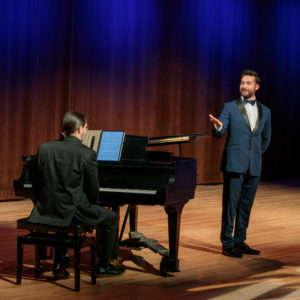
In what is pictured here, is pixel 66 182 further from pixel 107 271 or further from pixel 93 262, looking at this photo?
pixel 107 271

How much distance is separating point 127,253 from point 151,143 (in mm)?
939

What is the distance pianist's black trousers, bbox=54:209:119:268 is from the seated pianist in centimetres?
14

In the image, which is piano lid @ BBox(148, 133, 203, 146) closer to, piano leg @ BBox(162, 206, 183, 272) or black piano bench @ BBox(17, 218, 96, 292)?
piano leg @ BBox(162, 206, 183, 272)

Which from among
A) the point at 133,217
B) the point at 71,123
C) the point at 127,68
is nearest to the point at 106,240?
the point at 71,123

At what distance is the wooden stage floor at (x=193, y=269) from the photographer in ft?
11.7

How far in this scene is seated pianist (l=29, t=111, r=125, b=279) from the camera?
3.47 metres

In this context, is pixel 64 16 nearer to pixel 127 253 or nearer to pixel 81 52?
pixel 81 52

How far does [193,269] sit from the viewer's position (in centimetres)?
416

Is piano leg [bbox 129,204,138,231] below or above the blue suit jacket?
below

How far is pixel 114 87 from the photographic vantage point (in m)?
7.83

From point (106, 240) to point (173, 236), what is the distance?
1.51 ft

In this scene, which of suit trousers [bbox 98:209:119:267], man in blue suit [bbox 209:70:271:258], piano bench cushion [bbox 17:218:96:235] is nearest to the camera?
piano bench cushion [bbox 17:218:96:235]

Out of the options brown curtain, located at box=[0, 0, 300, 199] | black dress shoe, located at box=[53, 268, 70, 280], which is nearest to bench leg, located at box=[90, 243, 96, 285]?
black dress shoe, located at box=[53, 268, 70, 280]

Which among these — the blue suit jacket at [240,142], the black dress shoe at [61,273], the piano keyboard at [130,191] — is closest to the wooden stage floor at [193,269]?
the black dress shoe at [61,273]
